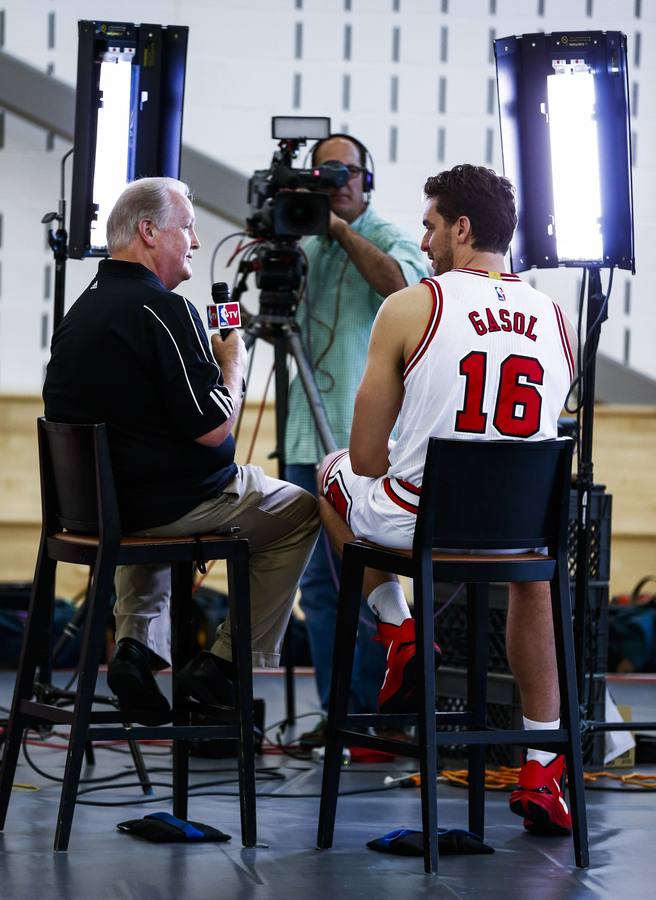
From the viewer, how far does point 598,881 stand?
6.98ft

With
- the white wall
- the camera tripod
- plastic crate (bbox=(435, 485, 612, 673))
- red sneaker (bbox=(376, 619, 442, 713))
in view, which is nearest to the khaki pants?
red sneaker (bbox=(376, 619, 442, 713))

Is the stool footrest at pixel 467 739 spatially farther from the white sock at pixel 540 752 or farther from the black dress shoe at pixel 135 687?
the black dress shoe at pixel 135 687

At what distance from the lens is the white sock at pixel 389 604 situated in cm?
236

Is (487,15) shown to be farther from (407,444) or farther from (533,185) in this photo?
(407,444)

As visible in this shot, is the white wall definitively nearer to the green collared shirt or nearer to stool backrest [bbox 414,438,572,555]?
the green collared shirt

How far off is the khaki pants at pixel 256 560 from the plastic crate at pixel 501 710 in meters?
0.77

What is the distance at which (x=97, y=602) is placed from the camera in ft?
7.27

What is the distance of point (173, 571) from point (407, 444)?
0.54 m

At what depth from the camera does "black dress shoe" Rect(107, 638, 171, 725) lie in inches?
93.0

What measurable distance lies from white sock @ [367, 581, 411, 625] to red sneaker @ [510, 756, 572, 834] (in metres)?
0.42

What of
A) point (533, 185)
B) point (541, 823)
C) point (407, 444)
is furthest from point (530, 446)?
point (533, 185)

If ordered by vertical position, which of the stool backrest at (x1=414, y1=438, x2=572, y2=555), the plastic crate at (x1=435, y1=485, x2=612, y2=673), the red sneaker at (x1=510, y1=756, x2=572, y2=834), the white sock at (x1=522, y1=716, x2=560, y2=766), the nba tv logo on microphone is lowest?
the red sneaker at (x1=510, y1=756, x2=572, y2=834)

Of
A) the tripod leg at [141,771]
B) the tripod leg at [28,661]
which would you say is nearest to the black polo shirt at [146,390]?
the tripod leg at [28,661]

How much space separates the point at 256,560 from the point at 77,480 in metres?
0.38
